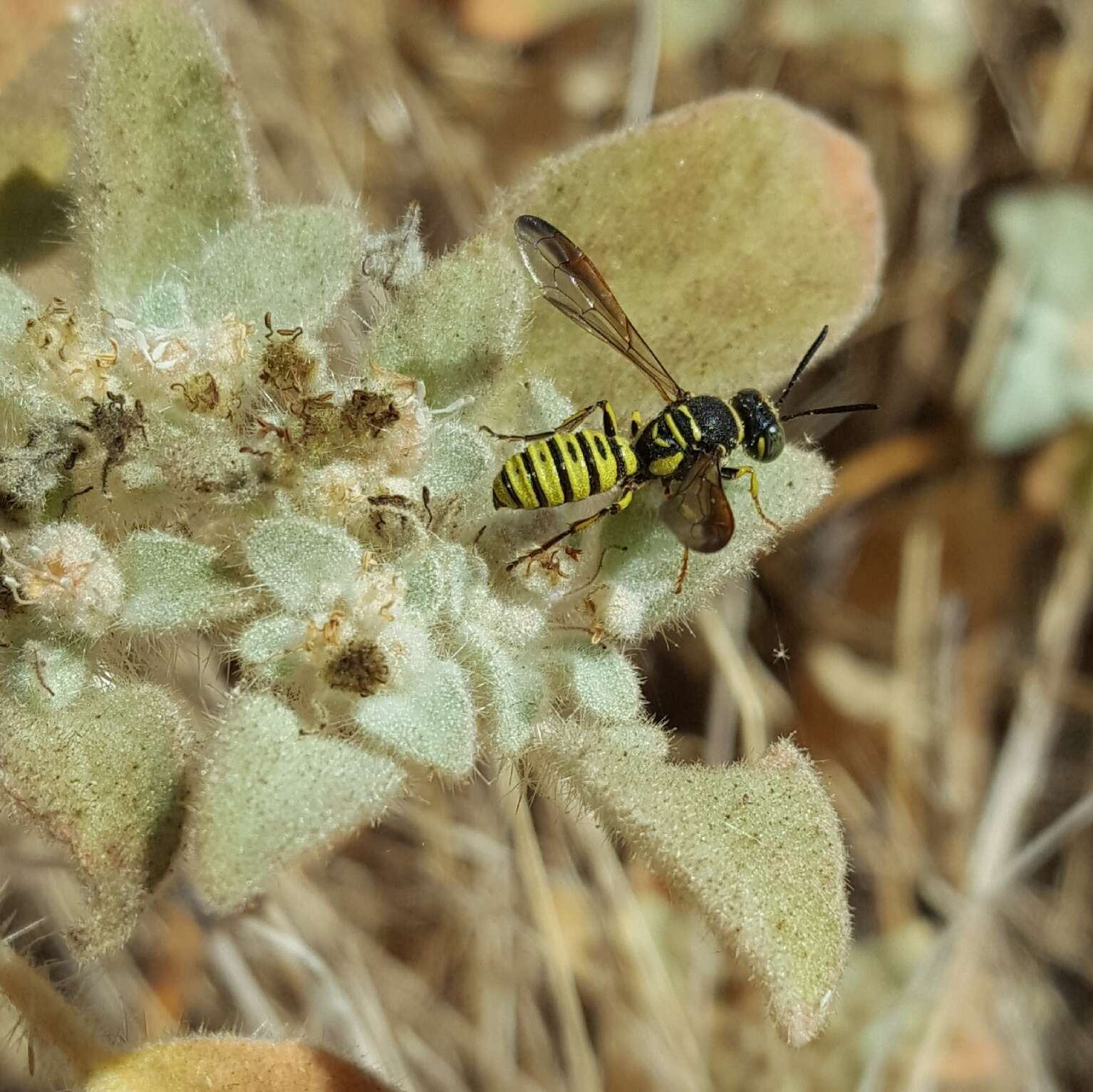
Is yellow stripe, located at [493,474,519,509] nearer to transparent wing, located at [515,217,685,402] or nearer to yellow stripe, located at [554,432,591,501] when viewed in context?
yellow stripe, located at [554,432,591,501]

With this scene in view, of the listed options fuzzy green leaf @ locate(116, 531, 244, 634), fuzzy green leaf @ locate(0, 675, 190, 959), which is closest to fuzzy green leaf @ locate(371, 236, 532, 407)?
fuzzy green leaf @ locate(116, 531, 244, 634)

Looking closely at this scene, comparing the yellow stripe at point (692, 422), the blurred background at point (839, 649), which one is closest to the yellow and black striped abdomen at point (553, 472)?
the yellow stripe at point (692, 422)

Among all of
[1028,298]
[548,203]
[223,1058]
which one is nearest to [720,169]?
[548,203]

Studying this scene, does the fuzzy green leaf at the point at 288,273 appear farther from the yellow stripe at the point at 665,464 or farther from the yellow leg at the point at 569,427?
the yellow stripe at the point at 665,464

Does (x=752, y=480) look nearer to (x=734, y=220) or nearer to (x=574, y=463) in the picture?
(x=574, y=463)

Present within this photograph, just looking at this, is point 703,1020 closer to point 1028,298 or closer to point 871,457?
point 871,457

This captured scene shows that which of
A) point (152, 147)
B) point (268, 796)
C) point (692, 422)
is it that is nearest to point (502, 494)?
point (692, 422)
